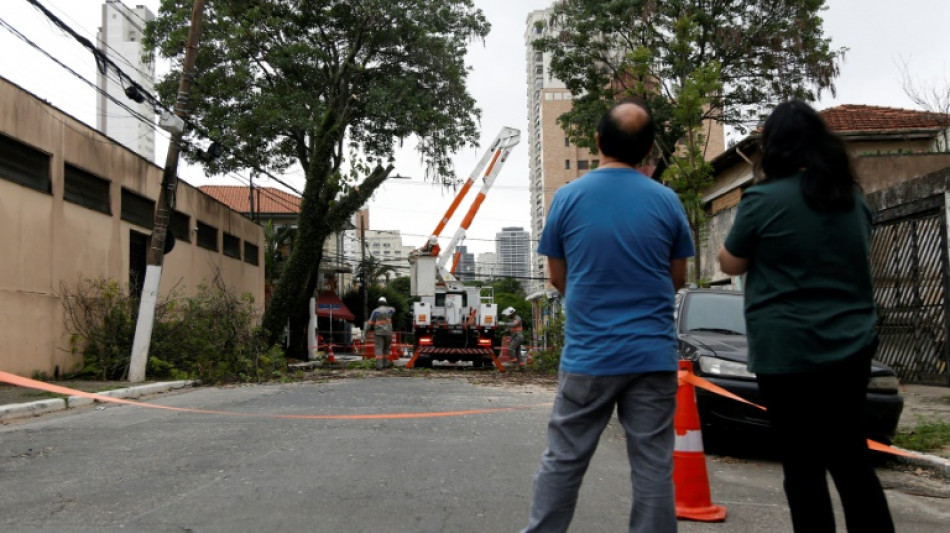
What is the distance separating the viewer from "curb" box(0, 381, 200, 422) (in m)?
9.68

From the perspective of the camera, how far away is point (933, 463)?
6.33m

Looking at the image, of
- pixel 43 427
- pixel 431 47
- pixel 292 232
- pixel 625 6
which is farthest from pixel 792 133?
pixel 292 232

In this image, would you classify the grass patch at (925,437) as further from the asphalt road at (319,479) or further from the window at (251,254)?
the window at (251,254)

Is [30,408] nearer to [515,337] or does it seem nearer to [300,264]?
[300,264]

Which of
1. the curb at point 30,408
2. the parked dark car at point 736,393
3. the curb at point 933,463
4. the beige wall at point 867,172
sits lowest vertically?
the curb at point 933,463

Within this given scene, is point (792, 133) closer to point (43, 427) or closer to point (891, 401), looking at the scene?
point (891, 401)

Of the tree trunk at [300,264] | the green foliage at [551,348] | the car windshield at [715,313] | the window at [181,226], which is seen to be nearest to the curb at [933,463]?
the car windshield at [715,313]

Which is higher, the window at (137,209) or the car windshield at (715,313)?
the window at (137,209)

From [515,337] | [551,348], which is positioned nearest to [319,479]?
[551,348]

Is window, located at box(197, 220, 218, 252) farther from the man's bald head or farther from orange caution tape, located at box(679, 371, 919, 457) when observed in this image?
the man's bald head

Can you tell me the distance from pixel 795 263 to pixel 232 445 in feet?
16.8

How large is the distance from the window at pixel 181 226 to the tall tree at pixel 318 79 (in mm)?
2926

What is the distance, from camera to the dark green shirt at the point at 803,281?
2.84m

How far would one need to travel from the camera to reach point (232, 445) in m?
6.71
